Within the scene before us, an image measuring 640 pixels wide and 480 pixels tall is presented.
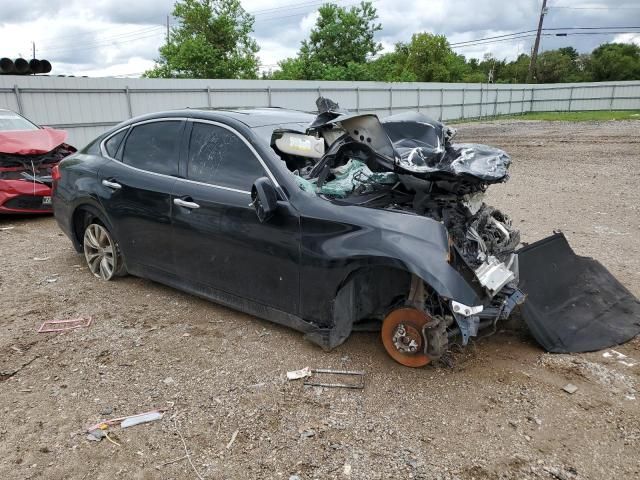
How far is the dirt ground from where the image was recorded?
2.65 m

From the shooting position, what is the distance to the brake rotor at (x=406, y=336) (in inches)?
132

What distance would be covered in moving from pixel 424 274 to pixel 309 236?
0.85m

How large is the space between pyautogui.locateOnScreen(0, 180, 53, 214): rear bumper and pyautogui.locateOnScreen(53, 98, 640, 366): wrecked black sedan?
4.05m

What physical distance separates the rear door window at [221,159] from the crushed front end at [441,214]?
255mm

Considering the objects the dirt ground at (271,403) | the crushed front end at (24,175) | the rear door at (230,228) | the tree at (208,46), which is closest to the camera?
the dirt ground at (271,403)

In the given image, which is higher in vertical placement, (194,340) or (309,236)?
(309,236)

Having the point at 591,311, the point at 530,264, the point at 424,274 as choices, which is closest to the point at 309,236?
the point at 424,274

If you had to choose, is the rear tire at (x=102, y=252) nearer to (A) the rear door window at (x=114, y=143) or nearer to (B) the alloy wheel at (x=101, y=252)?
(B) the alloy wheel at (x=101, y=252)

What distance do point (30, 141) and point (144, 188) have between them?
15.7ft

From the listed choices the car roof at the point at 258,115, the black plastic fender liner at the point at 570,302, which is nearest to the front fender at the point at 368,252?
the black plastic fender liner at the point at 570,302

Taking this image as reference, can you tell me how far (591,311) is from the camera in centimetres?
397

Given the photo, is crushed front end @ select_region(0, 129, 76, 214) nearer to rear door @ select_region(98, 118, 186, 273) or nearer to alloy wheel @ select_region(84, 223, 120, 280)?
alloy wheel @ select_region(84, 223, 120, 280)

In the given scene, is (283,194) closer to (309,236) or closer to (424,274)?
(309,236)

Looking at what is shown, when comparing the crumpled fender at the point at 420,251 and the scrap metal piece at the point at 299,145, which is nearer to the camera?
the crumpled fender at the point at 420,251
